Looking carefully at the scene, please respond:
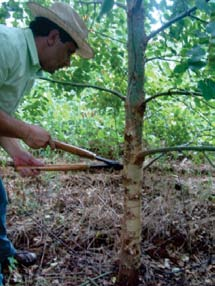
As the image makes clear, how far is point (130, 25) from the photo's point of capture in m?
1.88

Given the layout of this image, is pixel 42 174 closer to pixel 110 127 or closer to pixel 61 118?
pixel 110 127

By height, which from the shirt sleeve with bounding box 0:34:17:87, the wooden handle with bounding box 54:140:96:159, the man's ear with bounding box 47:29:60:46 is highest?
the man's ear with bounding box 47:29:60:46

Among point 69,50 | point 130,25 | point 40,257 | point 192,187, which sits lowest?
point 40,257

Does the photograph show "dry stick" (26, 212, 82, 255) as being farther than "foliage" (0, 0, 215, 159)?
Yes

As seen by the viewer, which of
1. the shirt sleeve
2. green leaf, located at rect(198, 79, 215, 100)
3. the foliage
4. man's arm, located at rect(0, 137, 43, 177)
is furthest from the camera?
man's arm, located at rect(0, 137, 43, 177)

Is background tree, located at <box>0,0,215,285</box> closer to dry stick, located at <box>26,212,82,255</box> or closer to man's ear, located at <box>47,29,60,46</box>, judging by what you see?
man's ear, located at <box>47,29,60,46</box>

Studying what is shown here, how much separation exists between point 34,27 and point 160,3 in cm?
55

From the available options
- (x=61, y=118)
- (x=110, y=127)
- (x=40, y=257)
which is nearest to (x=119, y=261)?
(x=40, y=257)

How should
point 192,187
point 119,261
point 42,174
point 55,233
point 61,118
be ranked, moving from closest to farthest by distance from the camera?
1. point 119,261
2. point 55,233
3. point 192,187
4. point 42,174
5. point 61,118

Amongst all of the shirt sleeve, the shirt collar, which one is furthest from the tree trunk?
the shirt sleeve

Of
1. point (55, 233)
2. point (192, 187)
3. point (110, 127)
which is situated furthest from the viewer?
point (110, 127)

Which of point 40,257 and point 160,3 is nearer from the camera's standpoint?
point 160,3

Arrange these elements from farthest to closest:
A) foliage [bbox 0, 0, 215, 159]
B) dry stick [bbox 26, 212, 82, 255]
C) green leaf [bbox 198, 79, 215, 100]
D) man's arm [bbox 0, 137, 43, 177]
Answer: dry stick [bbox 26, 212, 82, 255] < man's arm [bbox 0, 137, 43, 177] < foliage [bbox 0, 0, 215, 159] < green leaf [bbox 198, 79, 215, 100]

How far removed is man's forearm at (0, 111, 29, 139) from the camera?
1708 millimetres
